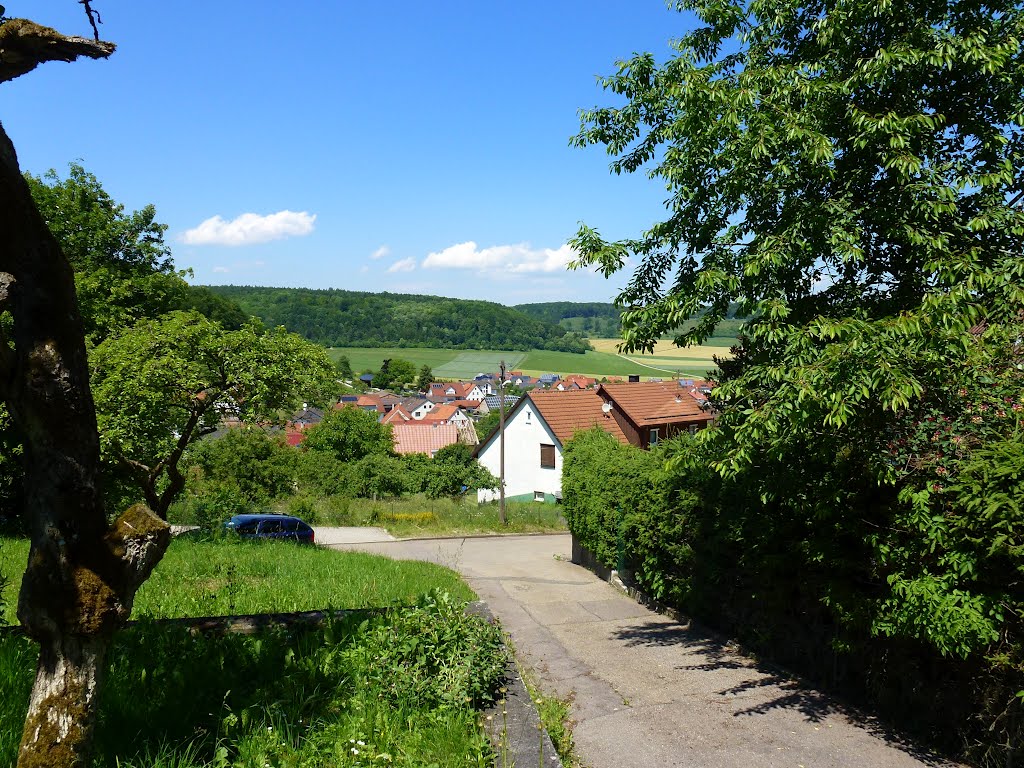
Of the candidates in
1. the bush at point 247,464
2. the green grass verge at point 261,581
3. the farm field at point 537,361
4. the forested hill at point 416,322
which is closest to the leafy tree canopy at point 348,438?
the bush at point 247,464

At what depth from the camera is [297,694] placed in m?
4.44

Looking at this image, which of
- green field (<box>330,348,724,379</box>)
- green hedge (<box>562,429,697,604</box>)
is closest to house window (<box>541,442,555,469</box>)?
green hedge (<box>562,429,697,604</box>)

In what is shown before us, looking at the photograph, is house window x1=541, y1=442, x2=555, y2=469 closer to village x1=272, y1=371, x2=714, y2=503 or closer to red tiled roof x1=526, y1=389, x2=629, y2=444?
village x1=272, y1=371, x2=714, y2=503

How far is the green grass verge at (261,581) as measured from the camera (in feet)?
24.9

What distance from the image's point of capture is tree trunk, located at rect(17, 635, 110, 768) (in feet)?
9.38

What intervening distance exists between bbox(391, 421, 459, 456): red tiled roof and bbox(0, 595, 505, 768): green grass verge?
203 feet

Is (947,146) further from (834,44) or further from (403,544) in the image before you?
(403,544)

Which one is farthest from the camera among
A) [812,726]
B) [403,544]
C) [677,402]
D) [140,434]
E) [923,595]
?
[677,402]

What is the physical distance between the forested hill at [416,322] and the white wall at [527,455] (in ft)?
354

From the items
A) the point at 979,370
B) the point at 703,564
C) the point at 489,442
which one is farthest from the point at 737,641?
the point at 489,442

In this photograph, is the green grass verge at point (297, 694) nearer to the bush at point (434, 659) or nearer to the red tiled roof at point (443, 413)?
the bush at point (434, 659)

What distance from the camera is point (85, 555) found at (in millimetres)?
2951

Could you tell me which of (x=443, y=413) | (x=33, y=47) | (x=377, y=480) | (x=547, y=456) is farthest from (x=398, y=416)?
(x=33, y=47)

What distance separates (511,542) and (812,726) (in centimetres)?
1726
